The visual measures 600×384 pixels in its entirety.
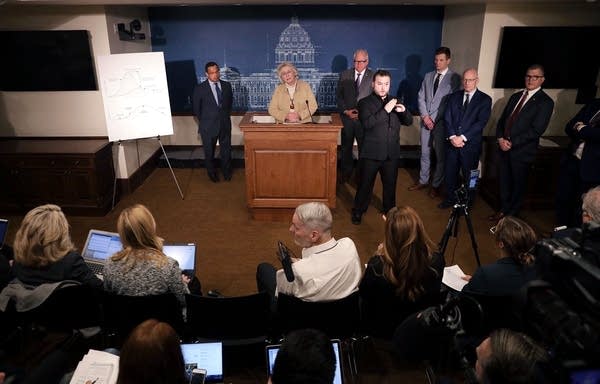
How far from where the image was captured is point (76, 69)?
5.79 metres

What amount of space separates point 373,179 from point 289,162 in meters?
0.92

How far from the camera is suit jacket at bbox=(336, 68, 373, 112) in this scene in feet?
21.0

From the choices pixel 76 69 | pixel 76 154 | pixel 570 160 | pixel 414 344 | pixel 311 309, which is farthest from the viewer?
pixel 76 69

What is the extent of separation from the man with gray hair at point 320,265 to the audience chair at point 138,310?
0.60 m

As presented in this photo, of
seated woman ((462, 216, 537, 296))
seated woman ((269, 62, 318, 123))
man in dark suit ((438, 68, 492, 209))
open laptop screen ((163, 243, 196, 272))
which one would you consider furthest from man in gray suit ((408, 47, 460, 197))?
open laptop screen ((163, 243, 196, 272))

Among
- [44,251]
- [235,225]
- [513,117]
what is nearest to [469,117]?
[513,117]

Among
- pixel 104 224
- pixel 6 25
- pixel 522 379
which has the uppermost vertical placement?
pixel 6 25

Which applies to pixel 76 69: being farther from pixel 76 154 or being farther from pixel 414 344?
pixel 414 344

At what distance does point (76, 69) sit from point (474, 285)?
507 centimetres

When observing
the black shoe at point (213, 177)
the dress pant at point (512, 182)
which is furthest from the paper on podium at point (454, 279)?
the black shoe at point (213, 177)

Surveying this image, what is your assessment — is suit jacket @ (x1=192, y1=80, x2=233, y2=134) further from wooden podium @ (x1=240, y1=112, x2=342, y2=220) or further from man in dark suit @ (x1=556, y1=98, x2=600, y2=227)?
man in dark suit @ (x1=556, y1=98, x2=600, y2=227)

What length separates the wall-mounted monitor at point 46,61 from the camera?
5656 millimetres

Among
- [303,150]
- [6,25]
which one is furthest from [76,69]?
[303,150]

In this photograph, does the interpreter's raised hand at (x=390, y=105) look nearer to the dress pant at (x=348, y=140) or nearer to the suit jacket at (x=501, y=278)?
the dress pant at (x=348, y=140)
